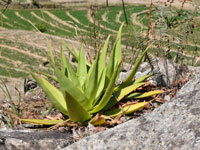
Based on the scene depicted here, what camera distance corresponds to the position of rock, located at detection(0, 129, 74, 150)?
188 cm

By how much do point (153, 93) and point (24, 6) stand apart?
142 ft

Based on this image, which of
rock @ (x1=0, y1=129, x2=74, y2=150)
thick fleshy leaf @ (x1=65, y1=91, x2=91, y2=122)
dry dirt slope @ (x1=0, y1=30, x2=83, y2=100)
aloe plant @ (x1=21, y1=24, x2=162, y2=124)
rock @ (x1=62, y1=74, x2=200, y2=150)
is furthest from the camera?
dry dirt slope @ (x1=0, y1=30, x2=83, y2=100)

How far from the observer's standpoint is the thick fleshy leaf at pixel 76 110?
2.03 meters

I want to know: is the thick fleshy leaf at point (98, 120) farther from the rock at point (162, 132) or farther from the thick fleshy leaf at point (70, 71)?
the rock at point (162, 132)

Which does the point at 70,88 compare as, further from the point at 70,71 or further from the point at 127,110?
the point at 127,110

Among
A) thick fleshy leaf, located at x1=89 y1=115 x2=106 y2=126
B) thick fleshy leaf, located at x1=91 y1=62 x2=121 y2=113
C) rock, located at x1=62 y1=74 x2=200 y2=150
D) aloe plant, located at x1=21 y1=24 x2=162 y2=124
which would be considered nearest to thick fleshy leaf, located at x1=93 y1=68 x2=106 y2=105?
aloe plant, located at x1=21 y1=24 x2=162 y2=124

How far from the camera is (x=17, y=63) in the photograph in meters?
21.9

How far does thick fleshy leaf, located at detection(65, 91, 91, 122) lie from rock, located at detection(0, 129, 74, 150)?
0.21 meters

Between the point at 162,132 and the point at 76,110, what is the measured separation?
0.84 m

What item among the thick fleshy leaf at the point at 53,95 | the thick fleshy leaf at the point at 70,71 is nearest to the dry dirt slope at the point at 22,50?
the thick fleshy leaf at the point at 70,71

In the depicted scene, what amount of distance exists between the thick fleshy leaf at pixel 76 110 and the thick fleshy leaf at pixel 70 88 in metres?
0.11

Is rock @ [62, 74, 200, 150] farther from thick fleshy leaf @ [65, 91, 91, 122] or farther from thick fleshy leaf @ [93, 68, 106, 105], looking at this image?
thick fleshy leaf @ [93, 68, 106, 105]

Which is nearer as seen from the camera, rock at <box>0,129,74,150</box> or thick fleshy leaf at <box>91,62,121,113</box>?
rock at <box>0,129,74,150</box>

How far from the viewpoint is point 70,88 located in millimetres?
2197
